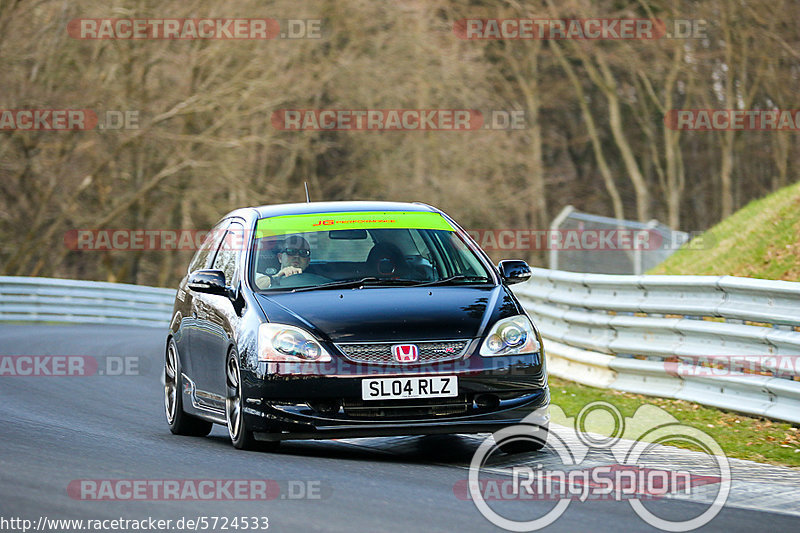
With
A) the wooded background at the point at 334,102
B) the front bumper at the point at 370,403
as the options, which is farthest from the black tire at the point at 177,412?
the wooded background at the point at 334,102

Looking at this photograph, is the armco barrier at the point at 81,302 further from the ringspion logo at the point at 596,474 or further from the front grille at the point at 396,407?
the front grille at the point at 396,407

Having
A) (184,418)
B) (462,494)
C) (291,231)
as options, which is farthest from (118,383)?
(462,494)

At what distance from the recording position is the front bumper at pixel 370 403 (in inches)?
329

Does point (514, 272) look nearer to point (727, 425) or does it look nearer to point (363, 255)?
point (363, 255)

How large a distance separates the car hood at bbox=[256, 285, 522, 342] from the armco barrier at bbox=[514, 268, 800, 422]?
2342 mm

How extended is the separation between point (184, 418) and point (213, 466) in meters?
2.44

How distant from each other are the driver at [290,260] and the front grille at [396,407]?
1301 millimetres

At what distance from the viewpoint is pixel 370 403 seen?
8359mm

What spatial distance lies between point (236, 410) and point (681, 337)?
451 cm

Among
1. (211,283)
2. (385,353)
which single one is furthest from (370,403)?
(211,283)

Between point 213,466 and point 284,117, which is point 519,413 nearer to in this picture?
point 213,466

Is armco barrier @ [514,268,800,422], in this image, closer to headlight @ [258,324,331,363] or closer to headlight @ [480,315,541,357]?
headlight @ [480,315,541,357]

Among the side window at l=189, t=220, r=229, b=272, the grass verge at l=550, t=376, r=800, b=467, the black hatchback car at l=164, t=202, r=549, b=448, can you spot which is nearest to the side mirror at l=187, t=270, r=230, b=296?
the black hatchback car at l=164, t=202, r=549, b=448

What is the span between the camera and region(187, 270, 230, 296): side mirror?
951 centimetres
